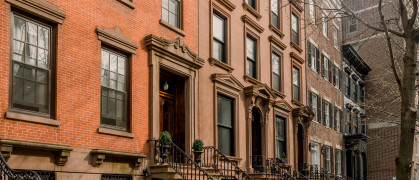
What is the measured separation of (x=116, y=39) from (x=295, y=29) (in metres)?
15.2

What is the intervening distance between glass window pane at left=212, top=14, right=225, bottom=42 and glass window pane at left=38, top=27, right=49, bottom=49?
26.2ft

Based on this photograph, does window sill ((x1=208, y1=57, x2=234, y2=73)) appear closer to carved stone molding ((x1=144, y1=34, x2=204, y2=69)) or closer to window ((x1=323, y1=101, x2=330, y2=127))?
carved stone molding ((x1=144, y1=34, x2=204, y2=69))

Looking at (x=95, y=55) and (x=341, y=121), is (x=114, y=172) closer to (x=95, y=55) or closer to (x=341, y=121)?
(x=95, y=55)

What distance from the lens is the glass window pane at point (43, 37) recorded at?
10.3m

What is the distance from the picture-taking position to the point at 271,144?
68.5 feet

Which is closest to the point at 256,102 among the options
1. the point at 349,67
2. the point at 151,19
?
the point at 151,19

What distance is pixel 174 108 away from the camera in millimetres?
15391

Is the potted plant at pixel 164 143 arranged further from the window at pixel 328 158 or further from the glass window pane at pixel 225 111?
the window at pixel 328 158

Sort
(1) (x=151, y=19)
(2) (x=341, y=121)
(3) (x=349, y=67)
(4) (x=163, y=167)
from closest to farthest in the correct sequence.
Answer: (4) (x=163, y=167) < (1) (x=151, y=19) < (2) (x=341, y=121) < (3) (x=349, y=67)

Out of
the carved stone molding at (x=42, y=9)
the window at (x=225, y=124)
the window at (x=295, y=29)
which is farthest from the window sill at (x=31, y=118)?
the window at (x=295, y=29)

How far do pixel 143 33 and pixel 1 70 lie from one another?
4860mm

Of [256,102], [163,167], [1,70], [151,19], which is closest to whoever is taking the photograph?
[1,70]

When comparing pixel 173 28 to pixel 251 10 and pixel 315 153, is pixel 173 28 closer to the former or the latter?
pixel 251 10

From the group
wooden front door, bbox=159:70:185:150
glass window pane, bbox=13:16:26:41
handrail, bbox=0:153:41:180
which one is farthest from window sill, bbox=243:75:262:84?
handrail, bbox=0:153:41:180
